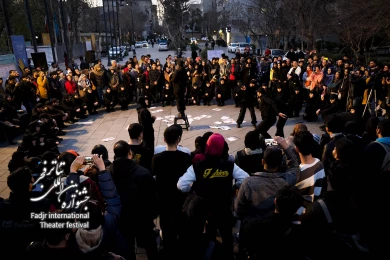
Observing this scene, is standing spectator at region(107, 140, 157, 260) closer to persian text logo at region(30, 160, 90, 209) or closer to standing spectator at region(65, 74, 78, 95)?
persian text logo at region(30, 160, 90, 209)

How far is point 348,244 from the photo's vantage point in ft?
8.36

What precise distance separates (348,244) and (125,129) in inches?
321

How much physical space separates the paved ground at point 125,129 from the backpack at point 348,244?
5.19 metres

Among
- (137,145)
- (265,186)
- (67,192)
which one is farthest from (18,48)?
(265,186)

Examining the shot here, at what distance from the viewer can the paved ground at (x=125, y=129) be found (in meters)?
8.39

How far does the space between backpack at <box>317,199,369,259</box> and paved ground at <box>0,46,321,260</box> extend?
5192mm

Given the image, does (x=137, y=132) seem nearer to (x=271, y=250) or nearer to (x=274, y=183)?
(x=274, y=183)

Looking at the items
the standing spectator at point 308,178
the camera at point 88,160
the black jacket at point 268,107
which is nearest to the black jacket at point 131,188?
the camera at point 88,160

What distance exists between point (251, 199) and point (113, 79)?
33.6 feet

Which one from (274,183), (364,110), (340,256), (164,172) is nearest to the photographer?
(340,256)

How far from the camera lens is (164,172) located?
3729 mm

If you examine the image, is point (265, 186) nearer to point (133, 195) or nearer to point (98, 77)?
point (133, 195)

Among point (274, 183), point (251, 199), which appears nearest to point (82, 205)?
point (251, 199)

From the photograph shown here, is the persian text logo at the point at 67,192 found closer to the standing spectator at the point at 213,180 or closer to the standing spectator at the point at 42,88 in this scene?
the standing spectator at the point at 213,180
